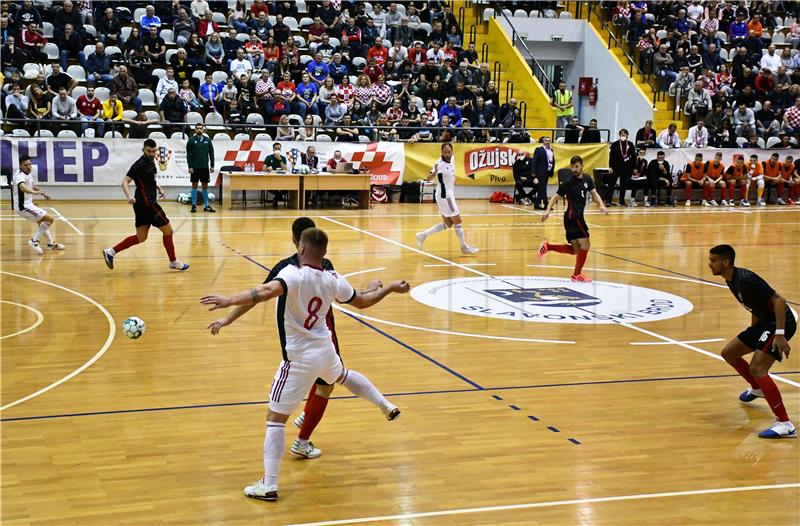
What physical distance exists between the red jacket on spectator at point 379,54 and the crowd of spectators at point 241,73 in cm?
4

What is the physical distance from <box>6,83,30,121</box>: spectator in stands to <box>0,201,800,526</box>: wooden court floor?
9.32 metres

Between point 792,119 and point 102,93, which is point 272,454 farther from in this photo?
point 792,119

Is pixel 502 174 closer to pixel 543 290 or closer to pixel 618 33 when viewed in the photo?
pixel 618 33

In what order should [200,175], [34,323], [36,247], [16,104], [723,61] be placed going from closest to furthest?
[34,323] → [36,247] → [200,175] → [16,104] → [723,61]

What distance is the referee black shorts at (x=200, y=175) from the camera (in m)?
23.0

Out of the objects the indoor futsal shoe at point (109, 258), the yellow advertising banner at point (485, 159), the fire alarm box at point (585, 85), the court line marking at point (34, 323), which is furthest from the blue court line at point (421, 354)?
the fire alarm box at point (585, 85)

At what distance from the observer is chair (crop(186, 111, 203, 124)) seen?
25.3 meters

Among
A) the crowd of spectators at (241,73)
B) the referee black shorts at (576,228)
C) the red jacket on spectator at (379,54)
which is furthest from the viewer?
the red jacket on spectator at (379,54)

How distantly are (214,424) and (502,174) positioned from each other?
69.5 ft

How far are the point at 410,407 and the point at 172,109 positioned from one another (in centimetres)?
1879

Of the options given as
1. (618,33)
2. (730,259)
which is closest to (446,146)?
(730,259)

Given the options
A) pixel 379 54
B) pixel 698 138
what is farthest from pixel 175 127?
pixel 698 138

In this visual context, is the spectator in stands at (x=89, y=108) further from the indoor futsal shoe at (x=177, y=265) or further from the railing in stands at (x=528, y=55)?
the railing in stands at (x=528, y=55)

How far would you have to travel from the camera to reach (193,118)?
83.4 ft
